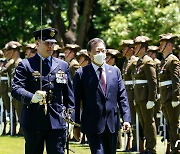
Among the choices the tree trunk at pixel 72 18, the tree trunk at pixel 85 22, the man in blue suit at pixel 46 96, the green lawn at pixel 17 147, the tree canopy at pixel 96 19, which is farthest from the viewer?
the tree trunk at pixel 85 22

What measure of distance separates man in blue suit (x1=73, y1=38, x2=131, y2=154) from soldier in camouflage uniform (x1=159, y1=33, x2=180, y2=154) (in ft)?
10.9

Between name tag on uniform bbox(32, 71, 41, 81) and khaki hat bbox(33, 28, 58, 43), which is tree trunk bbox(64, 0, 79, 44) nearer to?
khaki hat bbox(33, 28, 58, 43)

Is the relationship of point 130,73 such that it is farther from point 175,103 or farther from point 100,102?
point 100,102

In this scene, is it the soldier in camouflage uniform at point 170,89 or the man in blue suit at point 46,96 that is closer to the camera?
the man in blue suit at point 46,96

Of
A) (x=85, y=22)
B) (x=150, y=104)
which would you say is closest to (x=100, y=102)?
(x=150, y=104)

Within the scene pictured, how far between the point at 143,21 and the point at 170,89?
12.3 m

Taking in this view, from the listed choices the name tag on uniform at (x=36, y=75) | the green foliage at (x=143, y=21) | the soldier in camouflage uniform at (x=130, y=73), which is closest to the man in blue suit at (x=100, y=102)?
the name tag on uniform at (x=36, y=75)

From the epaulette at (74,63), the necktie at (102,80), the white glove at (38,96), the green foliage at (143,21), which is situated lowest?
the white glove at (38,96)

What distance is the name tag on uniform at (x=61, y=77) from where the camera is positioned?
7884mm

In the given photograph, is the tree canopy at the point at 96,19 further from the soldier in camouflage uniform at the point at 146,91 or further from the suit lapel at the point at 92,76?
the suit lapel at the point at 92,76

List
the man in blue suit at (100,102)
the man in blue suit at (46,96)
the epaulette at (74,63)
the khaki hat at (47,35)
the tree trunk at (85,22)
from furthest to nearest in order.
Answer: the tree trunk at (85,22) → the epaulette at (74,63) → the man in blue suit at (100,102) → the khaki hat at (47,35) → the man in blue suit at (46,96)

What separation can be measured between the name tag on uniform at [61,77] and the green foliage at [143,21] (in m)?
15.2

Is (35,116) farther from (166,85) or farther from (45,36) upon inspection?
(166,85)

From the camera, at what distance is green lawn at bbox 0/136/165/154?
41.8 feet
